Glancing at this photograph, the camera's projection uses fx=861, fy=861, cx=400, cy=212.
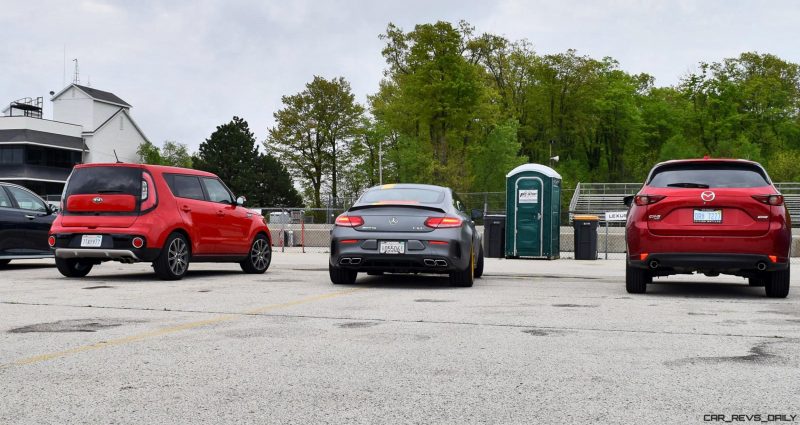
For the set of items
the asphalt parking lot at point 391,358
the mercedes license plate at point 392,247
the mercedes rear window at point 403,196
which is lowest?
the asphalt parking lot at point 391,358

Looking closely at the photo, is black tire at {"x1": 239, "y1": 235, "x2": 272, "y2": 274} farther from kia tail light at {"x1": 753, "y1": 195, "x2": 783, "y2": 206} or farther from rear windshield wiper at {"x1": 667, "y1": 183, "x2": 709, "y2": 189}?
kia tail light at {"x1": 753, "y1": 195, "x2": 783, "y2": 206}

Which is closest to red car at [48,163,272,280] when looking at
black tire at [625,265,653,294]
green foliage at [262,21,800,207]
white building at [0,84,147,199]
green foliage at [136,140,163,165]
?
black tire at [625,265,653,294]

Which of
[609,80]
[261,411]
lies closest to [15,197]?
[261,411]

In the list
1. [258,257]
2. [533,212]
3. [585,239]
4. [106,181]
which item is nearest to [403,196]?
[258,257]

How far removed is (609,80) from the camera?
6644 cm

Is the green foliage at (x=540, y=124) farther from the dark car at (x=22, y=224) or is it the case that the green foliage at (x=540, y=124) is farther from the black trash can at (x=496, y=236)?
the dark car at (x=22, y=224)

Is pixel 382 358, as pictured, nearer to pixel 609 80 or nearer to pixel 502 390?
pixel 502 390

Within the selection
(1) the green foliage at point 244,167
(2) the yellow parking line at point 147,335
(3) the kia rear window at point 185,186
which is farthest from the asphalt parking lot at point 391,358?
(1) the green foliage at point 244,167

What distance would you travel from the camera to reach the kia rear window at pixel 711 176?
9.89 metres

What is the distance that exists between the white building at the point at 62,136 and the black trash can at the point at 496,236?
58347 mm

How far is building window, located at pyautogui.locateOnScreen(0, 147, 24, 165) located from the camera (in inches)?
2958

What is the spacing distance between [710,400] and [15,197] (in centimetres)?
1338

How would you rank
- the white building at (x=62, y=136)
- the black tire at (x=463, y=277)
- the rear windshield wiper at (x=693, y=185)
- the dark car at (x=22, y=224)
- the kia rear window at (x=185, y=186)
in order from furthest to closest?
the white building at (x=62, y=136)
the dark car at (x=22, y=224)
the kia rear window at (x=185, y=186)
the black tire at (x=463, y=277)
the rear windshield wiper at (x=693, y=185)

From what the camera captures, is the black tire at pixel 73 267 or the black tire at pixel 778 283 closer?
the black tire at pixel 778 283
